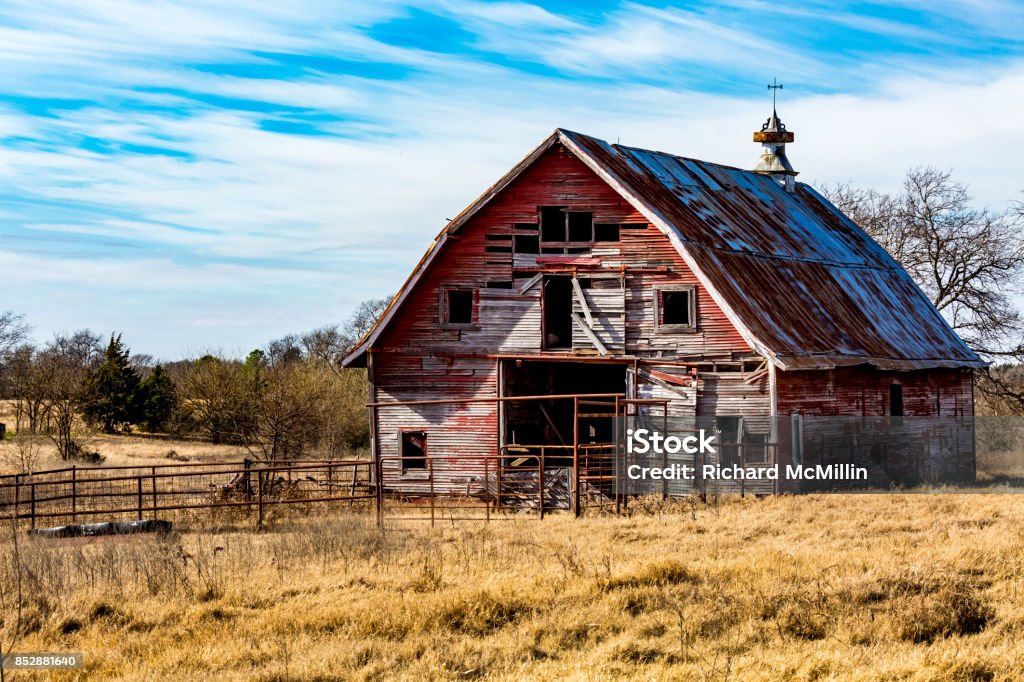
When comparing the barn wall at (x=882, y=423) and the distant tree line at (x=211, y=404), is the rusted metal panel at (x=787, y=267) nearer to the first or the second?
the barn wall at (x=882, y=423)

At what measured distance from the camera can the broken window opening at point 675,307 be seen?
23.2 meters

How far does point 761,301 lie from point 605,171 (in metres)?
4.11

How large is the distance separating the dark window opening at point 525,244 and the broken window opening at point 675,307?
112 inches

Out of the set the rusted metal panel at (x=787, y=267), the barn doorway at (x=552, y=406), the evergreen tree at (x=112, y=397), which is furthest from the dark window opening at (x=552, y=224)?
the evergreen tree at (x=112, y=397)

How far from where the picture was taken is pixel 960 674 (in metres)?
9.76

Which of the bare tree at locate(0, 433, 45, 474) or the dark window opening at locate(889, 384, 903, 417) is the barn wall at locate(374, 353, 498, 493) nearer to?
the dark window opening at locate(889, 384, 903, 417)

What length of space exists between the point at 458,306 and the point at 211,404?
25363mm

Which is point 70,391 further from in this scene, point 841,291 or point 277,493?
point 841,291

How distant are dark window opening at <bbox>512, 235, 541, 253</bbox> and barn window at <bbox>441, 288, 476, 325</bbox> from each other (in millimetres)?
1321

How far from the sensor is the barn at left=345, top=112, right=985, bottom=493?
22703 mm

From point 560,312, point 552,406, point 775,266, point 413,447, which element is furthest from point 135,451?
point 775,266

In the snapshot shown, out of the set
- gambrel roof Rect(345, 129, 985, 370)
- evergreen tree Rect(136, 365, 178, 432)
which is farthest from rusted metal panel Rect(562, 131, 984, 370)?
evergreen tree Rect(136, 365, 178, 432)

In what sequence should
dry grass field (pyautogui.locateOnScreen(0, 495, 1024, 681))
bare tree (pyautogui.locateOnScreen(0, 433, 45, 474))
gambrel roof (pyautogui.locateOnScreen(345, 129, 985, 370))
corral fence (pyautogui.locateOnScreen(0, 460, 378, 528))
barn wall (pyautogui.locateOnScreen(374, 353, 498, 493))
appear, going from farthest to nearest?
bare tree (pyautogui.locateOnScreen(0, 433, 45, 474))
barn wall (pyautogui.locateOnScreen(374, 353, 498, 493))
gambrel roof (pyautogui.locateOnScreen(345, 129, 985, 370))
corral fence (pyautogui.locateOnScreen(0, 460, 378, 528))
dry grass field (pyautogui.locateOnScreen(0, 495, 1024, 681))

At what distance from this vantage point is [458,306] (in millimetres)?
25156
